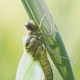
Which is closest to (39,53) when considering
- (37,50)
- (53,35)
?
(37,50)

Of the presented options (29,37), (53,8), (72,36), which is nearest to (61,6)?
(53,8)

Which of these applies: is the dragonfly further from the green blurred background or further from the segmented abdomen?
the green blurred background

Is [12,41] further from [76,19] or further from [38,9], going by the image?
[38,9]

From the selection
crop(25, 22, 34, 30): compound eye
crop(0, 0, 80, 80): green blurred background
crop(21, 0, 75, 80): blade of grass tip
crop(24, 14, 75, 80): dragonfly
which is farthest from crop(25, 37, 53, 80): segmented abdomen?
crop(21, 0, 75, 80): blade of grass tip

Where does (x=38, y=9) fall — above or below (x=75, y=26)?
above

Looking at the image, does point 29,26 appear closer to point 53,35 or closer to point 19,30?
point 53,35

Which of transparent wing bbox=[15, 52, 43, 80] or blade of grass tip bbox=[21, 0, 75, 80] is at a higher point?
blade of grass tip bbox=[21, 0, 75, 80]
